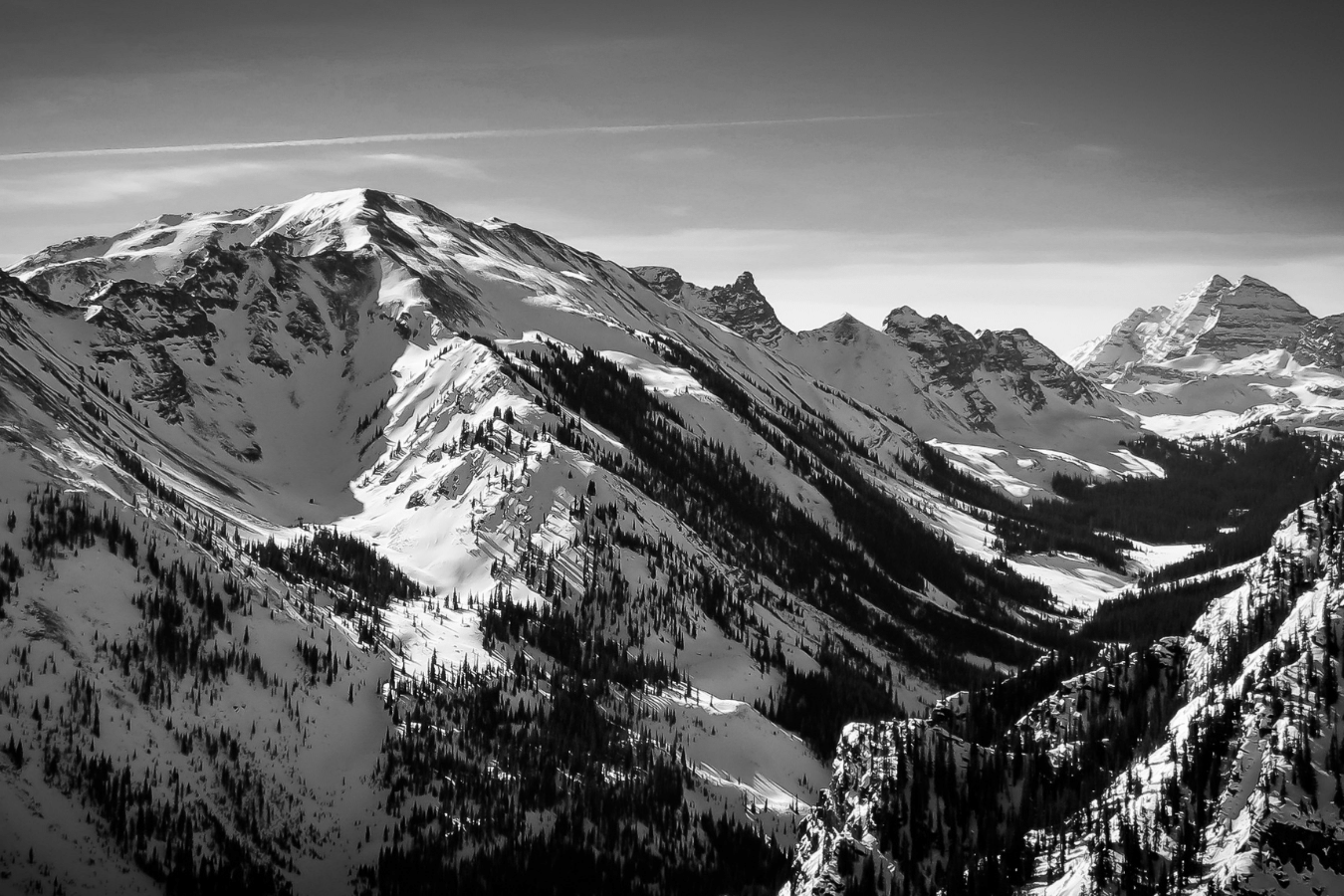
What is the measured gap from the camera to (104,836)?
153875 mm

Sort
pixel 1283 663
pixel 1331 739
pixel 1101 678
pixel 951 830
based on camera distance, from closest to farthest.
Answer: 1. pixel 1331 739
2. pixel 1283 663
3. pixel 951 830
4. pixel 1101 678

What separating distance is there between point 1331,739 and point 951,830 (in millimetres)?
36948

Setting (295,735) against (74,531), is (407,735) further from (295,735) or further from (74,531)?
(74,531)

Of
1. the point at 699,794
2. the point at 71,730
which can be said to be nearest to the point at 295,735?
the point at 71,730

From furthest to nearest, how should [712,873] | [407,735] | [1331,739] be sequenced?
[407,735] → [712,873] → [1331,739]

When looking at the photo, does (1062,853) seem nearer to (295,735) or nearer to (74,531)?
(295,735)

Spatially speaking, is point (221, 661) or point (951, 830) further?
point (221, 661)

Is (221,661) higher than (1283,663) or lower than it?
lower

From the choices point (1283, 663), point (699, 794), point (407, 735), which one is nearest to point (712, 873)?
point (699, 794)

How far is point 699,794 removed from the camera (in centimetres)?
19012

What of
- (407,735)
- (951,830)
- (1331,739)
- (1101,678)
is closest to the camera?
(1331,739)

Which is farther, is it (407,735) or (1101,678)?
(407,735)

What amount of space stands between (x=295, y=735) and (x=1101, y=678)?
109m

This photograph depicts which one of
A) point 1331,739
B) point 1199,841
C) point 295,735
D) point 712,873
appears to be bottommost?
point 712,873
